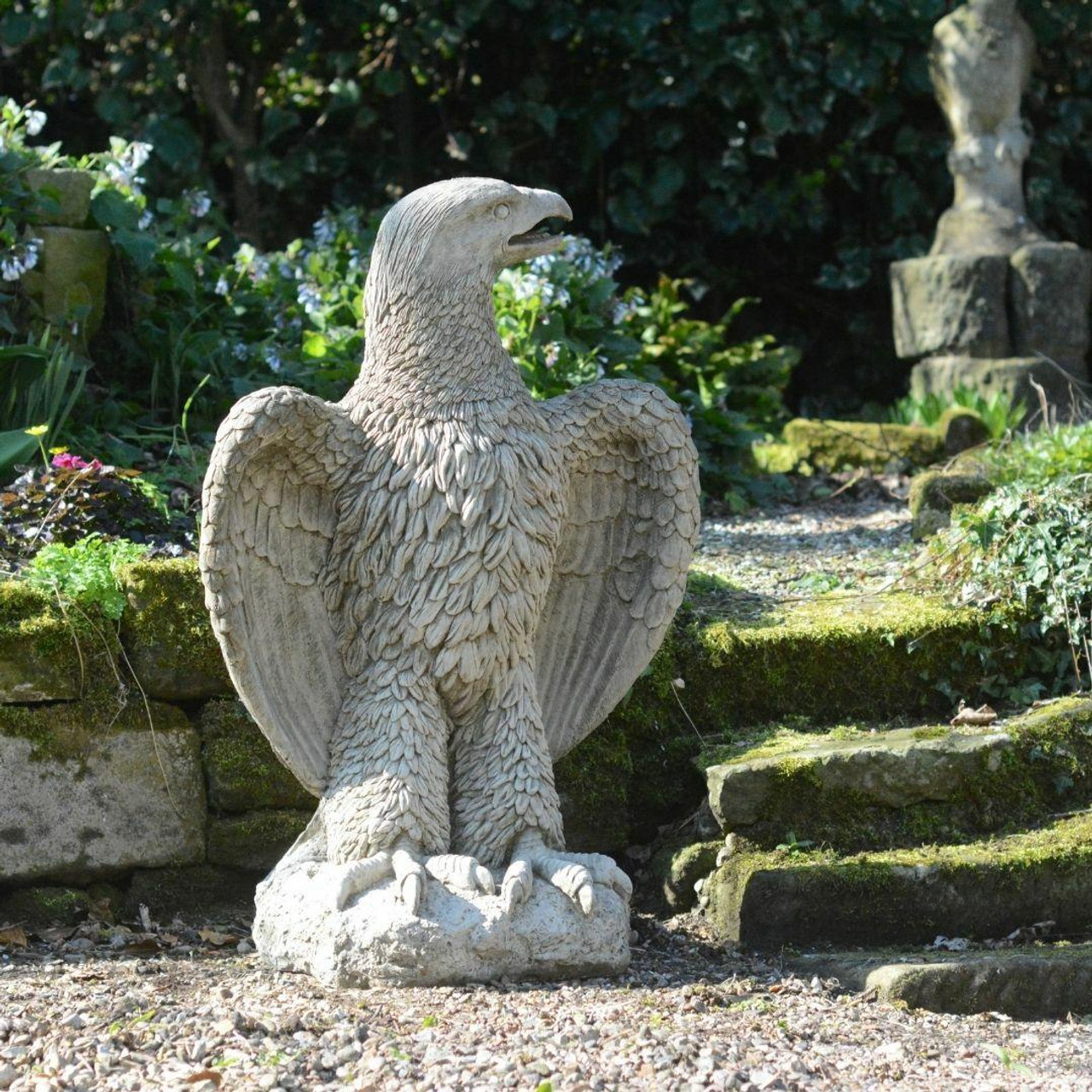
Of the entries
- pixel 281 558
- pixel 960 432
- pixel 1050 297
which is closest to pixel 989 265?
pixel 1050 297

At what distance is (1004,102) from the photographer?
810 cm

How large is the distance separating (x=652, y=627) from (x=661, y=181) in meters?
5.29

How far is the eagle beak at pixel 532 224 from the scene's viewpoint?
3678 mm

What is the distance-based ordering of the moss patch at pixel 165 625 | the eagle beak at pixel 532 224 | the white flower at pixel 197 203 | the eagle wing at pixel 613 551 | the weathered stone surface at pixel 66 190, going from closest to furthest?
the eagle beak at pixel 532 224 < the eagle wing at pixel 613 551 < the moss patch at pixel 165 625 < the weathered stone surface at pixel 66 190 < the white flower at pixel 197 203

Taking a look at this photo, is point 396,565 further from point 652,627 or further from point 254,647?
point 652,627

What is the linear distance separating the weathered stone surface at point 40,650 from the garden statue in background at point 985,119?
5473 millimetres

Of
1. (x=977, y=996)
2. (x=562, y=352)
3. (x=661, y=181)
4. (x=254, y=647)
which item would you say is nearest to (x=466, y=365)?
(x=254, y=647)

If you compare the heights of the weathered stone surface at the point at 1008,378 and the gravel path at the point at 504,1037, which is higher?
the weathered stone surface at the point at 1008,378

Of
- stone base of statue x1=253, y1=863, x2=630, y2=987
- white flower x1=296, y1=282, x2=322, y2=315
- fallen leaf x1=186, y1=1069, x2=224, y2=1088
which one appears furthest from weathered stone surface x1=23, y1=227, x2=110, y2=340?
fallen leaf x1=186, y1=1069, x2=224, y2=1088

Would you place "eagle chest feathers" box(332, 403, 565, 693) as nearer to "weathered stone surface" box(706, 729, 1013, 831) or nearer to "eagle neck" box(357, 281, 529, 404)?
"eagle neck" box(357, 281, 529, 404)

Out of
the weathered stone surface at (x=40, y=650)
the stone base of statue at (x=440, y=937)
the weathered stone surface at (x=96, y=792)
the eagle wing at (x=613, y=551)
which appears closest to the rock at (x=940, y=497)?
the eagle wing at (x=613, y=551)

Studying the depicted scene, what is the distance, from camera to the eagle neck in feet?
11.8

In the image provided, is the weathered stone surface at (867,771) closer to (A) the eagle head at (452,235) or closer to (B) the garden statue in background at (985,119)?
(A) the eagle head at (452,235)

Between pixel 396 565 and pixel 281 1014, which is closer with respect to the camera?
pixel 281 1014
